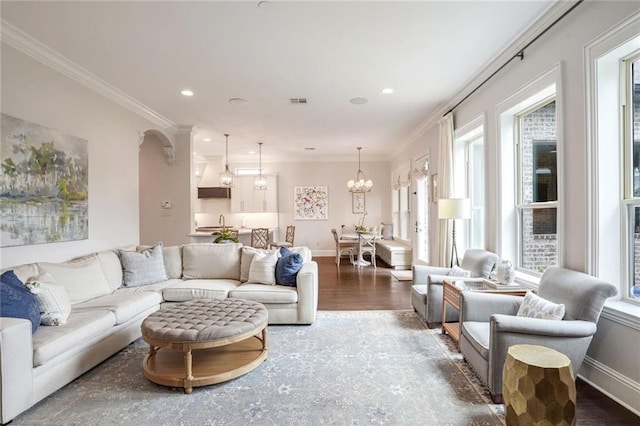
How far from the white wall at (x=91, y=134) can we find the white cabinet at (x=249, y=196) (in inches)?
164

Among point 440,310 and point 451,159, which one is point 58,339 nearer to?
point 440,310

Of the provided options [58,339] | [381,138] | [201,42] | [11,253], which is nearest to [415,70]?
[201,42]

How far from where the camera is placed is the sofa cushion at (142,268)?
3850 mm

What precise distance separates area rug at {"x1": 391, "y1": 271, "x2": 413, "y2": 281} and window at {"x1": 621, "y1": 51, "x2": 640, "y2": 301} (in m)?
4.01

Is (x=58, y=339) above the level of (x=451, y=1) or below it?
below

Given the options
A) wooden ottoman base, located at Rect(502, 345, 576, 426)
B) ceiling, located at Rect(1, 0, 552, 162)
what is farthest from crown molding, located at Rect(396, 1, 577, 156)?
wooden ottoman base, located at Rect(502, 345, 576, 426)

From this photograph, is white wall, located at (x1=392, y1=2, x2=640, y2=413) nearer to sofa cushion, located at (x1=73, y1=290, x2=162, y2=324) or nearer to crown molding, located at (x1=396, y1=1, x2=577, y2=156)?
crown molding, located at (x1=396, y1=1, x2=577, y2=156)

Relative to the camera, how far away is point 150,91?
4363 millimetres

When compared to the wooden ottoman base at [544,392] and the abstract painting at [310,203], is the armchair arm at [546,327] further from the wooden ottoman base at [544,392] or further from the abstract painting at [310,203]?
the abstract painting at [310,203]

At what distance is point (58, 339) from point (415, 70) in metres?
4.25

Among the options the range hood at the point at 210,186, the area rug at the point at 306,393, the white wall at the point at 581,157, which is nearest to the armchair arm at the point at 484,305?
the area rug at the point at 306,393

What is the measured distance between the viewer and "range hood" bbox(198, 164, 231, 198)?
30.6 feet

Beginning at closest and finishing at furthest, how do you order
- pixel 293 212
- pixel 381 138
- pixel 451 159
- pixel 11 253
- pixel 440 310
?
pixel 11 253 < pixel 440 310 < pixel 451 159 < pixel 381 138 < pixel 293 212

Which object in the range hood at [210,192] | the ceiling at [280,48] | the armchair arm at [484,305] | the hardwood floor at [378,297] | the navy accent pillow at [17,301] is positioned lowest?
→ the hardwood floor at [378,297]
